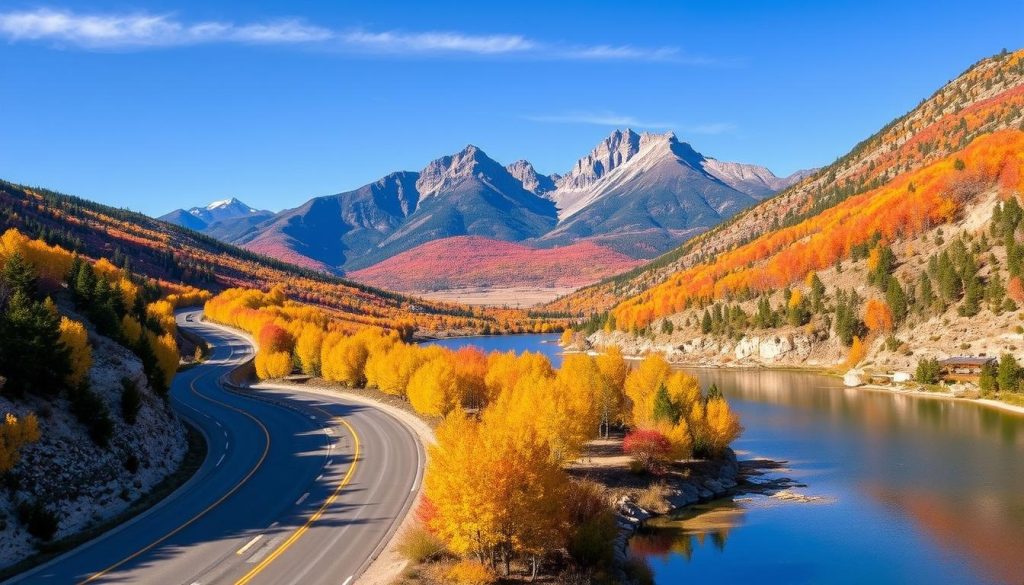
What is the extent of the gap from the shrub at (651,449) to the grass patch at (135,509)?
30437 millimetres

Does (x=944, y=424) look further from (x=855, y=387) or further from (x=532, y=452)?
(x=532, y=452)

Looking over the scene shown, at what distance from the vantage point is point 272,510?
36.4 metres

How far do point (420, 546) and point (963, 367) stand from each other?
9061 cm

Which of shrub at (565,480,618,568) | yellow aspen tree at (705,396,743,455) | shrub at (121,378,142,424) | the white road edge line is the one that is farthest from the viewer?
yellow aspen tree at (705,396,743,455)

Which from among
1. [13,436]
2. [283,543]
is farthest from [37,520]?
[283,543]

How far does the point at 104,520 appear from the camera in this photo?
34094 millimetres

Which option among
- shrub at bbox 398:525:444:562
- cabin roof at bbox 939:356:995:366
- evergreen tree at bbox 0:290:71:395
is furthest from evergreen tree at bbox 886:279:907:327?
evergreen tree at bbox 0:290:71:395

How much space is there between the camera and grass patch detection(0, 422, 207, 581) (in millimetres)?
28531

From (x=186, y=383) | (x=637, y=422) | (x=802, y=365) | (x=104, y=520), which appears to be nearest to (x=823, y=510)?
(x=637, y=422)

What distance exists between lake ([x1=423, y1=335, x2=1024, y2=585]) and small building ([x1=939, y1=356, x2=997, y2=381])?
16169mm

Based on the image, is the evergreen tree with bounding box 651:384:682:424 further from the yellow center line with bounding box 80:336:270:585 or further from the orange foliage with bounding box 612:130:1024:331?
the orange foliage with bounding box 612:130:1024:331

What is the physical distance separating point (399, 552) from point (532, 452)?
7413mm

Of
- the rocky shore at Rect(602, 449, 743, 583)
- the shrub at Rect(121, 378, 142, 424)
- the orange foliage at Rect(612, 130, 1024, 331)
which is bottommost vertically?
the rocky shore at Rect(602, 449, 743, 583)

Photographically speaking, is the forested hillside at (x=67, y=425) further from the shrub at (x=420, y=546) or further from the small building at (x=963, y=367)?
the small building at (x=963, y=367)
